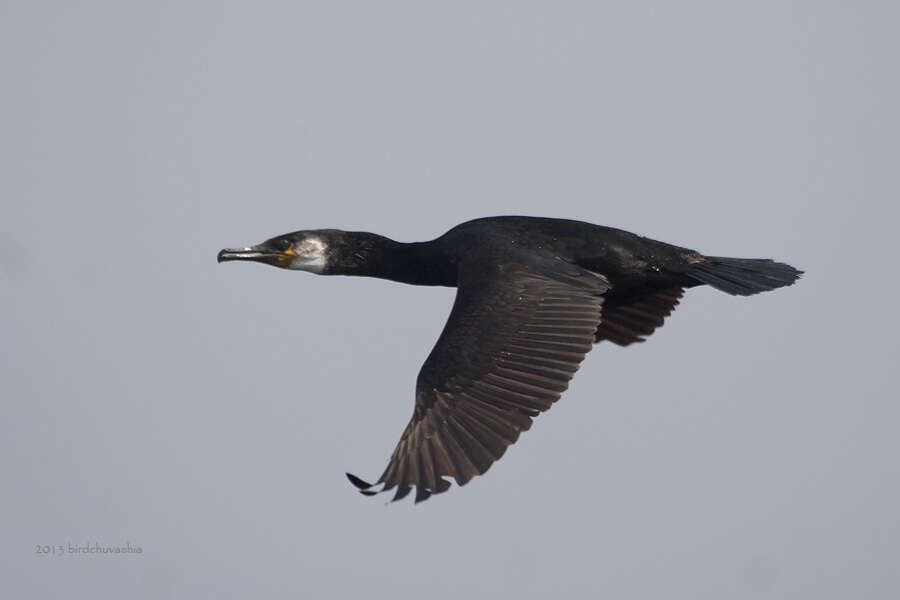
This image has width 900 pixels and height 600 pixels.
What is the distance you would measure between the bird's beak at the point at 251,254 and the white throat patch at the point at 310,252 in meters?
0.15

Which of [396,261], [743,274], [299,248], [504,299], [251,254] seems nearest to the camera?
[504,299]

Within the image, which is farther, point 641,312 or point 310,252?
point 310,252

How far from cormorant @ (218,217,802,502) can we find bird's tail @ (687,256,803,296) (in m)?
0.01

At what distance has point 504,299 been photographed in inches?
385

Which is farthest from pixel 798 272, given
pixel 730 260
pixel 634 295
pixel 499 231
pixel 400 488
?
pixel 400 488

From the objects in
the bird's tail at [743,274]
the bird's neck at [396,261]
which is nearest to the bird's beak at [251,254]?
the bird's neck at [396,261]

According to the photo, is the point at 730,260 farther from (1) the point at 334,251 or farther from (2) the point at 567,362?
(1) the point at 334,251

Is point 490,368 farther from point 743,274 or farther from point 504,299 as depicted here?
point 743,274

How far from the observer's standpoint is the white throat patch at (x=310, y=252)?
11.5 m

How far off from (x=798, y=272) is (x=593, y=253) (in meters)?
1.65

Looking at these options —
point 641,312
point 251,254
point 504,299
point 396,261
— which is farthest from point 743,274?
point 251,254

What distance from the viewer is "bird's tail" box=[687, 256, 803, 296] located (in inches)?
414

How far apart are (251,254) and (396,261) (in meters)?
1.17

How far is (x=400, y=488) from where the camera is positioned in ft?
28.3
